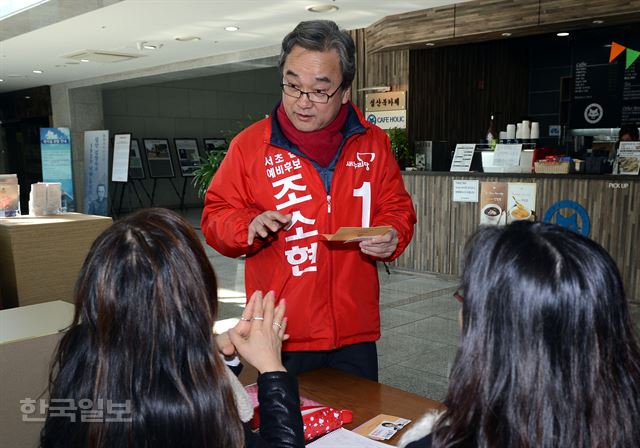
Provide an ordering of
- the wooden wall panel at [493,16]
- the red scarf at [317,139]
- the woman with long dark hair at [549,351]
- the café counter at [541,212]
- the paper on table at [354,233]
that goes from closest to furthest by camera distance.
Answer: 1. the woman with long dark hair at [549,351]
2. the paper on table at [354,233]
3. the red scarf at [317,139]
4. the café counter at [541,212]
5. the wooden wall panel at [493,16]

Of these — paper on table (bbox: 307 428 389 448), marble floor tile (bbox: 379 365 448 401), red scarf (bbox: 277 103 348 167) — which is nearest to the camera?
paper on table (bbox: 307 428 389 448)

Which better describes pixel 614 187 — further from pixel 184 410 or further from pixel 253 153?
pixel 184 410

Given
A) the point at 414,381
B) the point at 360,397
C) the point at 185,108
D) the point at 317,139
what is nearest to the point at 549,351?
the point at 360,397

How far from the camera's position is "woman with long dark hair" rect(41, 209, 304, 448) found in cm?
84

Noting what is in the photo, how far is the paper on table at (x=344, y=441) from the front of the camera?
1.22 m

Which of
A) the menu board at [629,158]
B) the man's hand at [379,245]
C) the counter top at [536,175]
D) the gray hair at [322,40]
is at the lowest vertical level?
the man's hand at [379,245]

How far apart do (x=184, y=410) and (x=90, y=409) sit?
141 millimetres

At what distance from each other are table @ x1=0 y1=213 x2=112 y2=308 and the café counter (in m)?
2.68

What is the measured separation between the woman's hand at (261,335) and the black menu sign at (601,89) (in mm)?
9400

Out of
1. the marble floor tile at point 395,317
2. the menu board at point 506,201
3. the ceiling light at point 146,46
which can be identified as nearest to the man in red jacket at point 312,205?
the marble floor tile at point 395,317

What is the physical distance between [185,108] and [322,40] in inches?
495

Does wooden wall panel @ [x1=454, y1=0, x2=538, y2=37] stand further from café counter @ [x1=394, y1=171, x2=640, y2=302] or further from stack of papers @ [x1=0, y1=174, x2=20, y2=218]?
stack of papers @ [x1=0, y1=174, x2=20, y2=218]

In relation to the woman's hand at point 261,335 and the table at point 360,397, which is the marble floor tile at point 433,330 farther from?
the woman's hand at point 261,335

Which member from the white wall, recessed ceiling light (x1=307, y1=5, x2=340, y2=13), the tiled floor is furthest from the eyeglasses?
the white wall
